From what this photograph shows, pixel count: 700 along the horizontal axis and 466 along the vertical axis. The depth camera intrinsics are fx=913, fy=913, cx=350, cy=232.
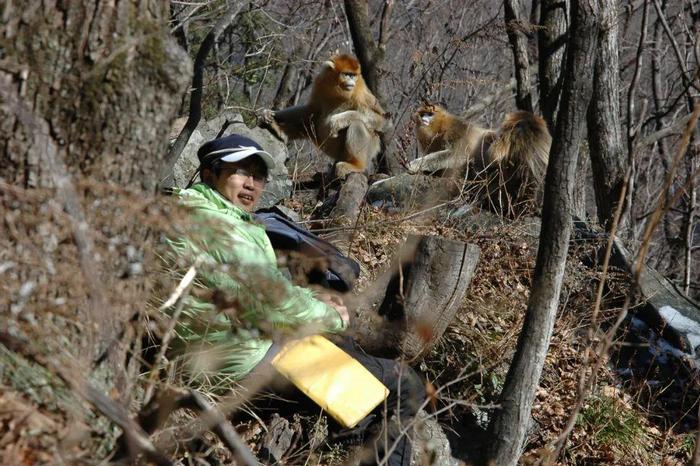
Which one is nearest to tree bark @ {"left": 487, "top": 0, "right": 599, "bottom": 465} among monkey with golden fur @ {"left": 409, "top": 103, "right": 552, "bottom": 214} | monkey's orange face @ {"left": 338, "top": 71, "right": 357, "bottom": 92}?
monkey with golden fur @ {"left": 409, "top": 103, "right": 552, "bottom": 214}

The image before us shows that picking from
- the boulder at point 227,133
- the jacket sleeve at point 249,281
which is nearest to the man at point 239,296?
the jacket sleeve at point 249,281

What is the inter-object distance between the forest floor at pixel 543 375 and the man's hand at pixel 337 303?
65cm

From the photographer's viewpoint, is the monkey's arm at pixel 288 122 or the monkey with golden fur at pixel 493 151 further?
the monkey's arm at pixel 288 122

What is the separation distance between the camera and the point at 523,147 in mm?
9812

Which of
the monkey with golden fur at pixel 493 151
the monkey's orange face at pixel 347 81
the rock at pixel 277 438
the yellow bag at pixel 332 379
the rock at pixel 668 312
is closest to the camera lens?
the yellow bag at pixel 332 379

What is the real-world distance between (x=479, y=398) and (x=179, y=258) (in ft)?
10.8

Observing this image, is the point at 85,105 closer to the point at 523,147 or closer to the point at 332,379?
the point at 332,379

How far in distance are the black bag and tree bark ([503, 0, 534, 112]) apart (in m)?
5.93

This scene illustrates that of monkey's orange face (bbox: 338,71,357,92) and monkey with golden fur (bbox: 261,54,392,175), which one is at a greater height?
monkey's orange face (bbox: 338,71,357,92)

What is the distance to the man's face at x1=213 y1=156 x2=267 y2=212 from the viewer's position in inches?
194

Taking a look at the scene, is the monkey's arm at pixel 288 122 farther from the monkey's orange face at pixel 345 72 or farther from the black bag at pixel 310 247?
the black bag at pixel 310 247

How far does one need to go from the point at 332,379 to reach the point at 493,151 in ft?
20.4

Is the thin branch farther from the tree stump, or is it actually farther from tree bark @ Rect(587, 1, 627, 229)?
tree bark @ Rect(587, 1, 627, 229)

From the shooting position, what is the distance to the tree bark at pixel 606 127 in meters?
8.48
